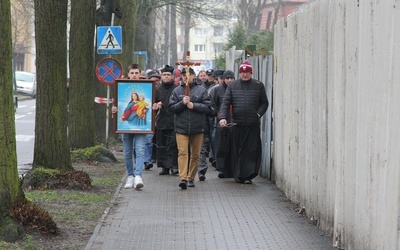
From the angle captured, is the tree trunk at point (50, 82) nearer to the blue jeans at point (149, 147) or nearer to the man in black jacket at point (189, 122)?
the man in black jacket at point (189, 122)

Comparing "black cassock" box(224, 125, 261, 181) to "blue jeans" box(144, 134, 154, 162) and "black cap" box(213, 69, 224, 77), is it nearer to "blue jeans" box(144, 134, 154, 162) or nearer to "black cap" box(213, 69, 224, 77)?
"blue jeans" box(144, 134, 154, 162)

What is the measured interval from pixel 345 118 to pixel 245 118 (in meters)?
6.45

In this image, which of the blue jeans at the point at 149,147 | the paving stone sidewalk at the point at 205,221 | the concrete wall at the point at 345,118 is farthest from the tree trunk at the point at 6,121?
the blue jeans at the point at 149,147

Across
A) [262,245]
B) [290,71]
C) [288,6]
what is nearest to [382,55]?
[262,245]

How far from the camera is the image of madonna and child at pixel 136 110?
15.9 m

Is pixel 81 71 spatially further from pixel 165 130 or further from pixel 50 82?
pixel 50 82

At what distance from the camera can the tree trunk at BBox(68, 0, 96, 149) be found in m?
20.6

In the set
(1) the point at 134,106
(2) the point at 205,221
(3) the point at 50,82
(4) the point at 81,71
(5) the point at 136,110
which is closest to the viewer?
(2) the point at 205,221

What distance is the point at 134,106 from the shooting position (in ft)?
53.2

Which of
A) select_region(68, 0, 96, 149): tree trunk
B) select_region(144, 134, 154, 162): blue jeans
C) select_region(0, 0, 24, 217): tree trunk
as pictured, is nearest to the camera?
select_region(0, 0, 24, 217): tree trunk

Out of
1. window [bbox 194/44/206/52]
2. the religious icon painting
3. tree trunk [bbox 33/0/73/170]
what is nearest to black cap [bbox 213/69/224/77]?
the religious icon painting

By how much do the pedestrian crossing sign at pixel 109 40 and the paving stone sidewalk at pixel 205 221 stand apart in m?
7.39

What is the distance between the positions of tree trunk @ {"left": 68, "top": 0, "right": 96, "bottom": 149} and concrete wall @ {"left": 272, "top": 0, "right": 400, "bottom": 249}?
6.69 meters

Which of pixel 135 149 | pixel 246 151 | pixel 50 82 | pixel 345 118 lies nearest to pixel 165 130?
pixel 246 151
